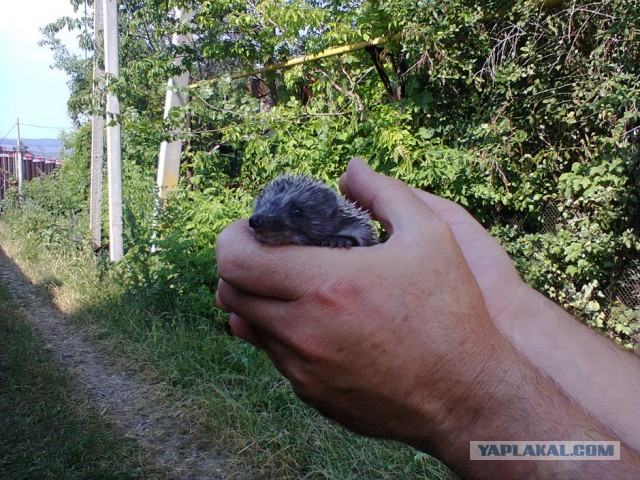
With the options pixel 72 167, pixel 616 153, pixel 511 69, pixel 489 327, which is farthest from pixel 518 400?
pixel 72 167

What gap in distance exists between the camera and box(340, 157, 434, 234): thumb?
1.72 meters

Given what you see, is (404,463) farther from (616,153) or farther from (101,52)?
(101,52)

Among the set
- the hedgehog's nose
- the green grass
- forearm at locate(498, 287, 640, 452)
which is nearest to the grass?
the green grass

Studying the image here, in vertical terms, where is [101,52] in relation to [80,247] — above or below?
above

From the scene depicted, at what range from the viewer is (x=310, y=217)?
2.25 meters

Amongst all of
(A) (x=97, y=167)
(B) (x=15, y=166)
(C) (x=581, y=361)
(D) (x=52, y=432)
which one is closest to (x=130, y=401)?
(D) (x=52, y=432)

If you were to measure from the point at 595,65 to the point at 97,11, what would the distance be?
30.2 feet

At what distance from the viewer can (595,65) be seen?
4.85 m

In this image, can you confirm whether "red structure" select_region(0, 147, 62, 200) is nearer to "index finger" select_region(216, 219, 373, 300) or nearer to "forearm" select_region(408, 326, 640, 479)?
"index finger" select_region(216, 219, 373, 300)

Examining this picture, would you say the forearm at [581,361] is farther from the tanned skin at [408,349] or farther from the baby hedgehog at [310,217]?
the baby hedgehog at [310,217]

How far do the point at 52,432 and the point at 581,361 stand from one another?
4.30 metres

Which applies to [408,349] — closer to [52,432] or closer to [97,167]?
[52,432]

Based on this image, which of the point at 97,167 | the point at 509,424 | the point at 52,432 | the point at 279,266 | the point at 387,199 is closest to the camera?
the point at 509,424

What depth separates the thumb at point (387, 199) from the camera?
172cm
